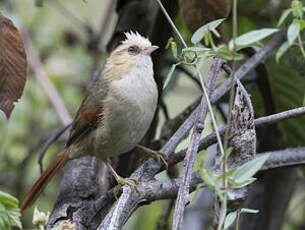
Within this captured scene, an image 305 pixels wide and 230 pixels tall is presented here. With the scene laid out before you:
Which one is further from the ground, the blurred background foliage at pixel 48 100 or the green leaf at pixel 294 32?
the green leaf at pixel 294 32

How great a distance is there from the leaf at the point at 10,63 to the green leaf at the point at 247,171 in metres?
1.21

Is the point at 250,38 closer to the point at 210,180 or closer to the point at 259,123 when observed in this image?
the point at 210,180

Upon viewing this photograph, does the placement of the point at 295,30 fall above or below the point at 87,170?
above

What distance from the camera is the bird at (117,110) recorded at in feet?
10.8

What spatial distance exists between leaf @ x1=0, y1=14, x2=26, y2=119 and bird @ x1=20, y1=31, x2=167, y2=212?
99 centimetres

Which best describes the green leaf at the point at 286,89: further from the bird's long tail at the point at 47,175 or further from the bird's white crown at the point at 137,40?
the bird's long tail at the point at 47,175

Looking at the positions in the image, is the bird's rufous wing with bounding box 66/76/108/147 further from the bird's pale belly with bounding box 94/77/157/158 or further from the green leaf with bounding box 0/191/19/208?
the green leaf with bounding box 0/191/19/208

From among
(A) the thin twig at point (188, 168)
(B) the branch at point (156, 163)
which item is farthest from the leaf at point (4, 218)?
(A) the thin twig at point (188, 168)

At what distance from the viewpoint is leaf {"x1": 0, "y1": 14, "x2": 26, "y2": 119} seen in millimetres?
2383

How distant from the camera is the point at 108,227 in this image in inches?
76.9

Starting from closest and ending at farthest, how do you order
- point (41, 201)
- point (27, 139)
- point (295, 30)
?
point (295, 30) → point (41, 201) → point (27, 139)

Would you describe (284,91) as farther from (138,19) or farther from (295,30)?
(295,30)

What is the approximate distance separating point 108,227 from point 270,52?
1.47 m

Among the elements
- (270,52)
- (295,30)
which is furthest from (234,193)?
(270,52)
